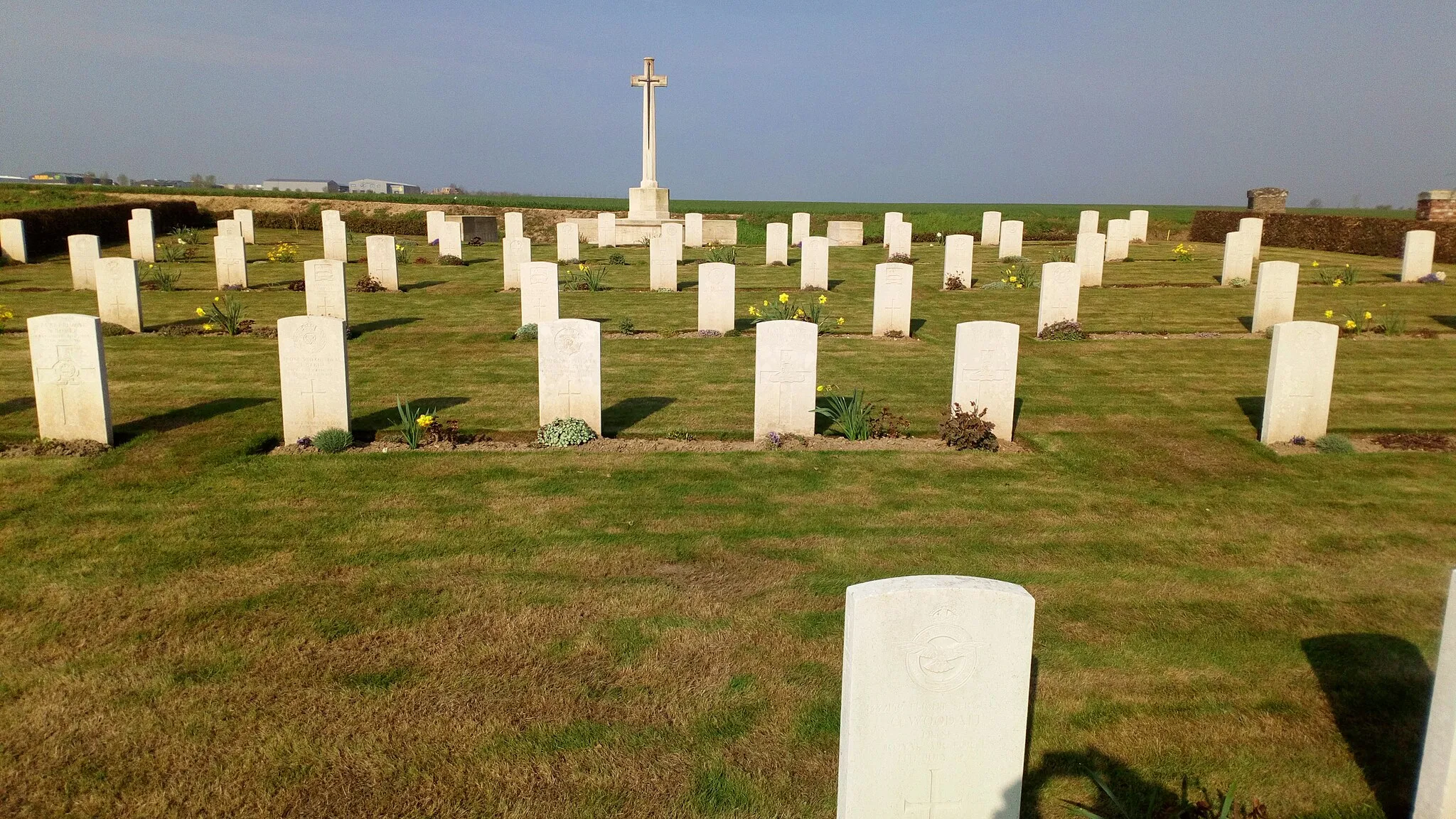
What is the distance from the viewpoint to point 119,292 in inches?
625

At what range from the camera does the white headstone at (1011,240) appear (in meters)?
27.1

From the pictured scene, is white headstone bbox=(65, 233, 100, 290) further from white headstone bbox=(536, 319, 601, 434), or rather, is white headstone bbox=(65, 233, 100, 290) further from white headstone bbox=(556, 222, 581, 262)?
white headstone bbox=(536, 319, 601, 434)

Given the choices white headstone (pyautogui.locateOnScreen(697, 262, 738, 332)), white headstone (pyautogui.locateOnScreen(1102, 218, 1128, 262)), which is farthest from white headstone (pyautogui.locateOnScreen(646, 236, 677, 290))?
white headstone (pyautogui.locateOnScreen(1102, 218, 1128, 262))

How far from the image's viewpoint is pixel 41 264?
25188 millimetres

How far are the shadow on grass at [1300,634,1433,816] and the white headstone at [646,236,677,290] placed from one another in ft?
55.3

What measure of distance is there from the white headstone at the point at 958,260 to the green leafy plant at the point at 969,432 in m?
12.3

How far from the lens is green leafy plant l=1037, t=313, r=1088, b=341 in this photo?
15.4m

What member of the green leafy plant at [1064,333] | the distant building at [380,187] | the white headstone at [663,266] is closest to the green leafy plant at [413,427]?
the green leafy plant at [1064,333]

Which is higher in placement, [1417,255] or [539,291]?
[1417,255]

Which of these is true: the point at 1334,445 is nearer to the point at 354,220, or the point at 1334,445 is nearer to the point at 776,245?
the point at 776,245

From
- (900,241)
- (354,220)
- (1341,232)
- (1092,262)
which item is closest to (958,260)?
(1092,262)

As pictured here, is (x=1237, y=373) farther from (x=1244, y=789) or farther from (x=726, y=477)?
(x=1244, y=789)

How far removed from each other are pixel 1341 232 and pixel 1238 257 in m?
9.27

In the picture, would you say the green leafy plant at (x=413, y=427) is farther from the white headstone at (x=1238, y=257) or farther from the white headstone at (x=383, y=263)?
the white headstone at (x=1238, y=257)
